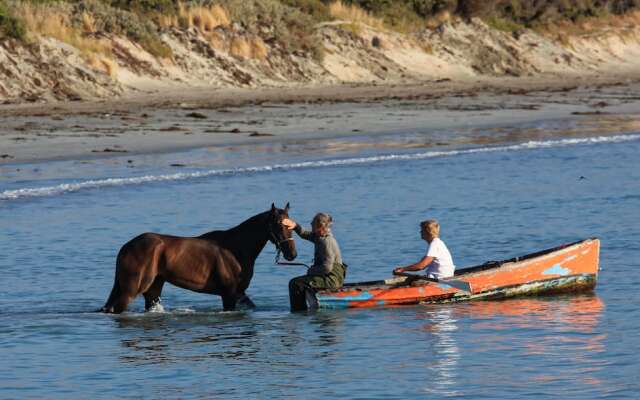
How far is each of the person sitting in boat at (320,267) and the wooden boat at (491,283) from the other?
117 mm

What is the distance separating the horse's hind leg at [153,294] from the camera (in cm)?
1636

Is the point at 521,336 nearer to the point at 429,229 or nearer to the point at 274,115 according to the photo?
the point at 429,229

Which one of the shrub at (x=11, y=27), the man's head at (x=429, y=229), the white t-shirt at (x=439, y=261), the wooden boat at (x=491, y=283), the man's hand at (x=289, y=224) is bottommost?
the wooden boat at (x=491, y=283)

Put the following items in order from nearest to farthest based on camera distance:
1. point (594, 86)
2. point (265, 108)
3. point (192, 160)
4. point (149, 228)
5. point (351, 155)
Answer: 1. point (149, 228)
2. point (192, 160)
3. point (351, 155)
4. point (265, 108)
5. point (594, 86)

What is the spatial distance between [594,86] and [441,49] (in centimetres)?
629

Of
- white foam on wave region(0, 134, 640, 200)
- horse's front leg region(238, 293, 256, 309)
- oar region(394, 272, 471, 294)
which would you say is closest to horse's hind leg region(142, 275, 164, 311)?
horse's front leg region(238, 293, 256, 309)

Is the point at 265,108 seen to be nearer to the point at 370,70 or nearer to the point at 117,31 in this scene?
the point at 117,31

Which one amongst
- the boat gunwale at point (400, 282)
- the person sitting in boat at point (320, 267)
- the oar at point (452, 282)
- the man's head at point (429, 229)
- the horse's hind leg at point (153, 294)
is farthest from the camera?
the oar at point (452, 282)

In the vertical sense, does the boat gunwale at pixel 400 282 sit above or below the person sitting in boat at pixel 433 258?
below

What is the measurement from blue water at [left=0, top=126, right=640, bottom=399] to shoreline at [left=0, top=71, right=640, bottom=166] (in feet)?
8.62

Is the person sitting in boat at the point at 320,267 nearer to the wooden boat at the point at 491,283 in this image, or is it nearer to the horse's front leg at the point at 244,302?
the wooden boat at the point at 491,283

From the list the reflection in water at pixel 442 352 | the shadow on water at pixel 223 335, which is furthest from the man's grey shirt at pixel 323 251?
the reflection in water at pixel 442 352

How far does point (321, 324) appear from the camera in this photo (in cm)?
1628

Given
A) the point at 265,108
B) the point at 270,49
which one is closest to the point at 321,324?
the point at 265,108
